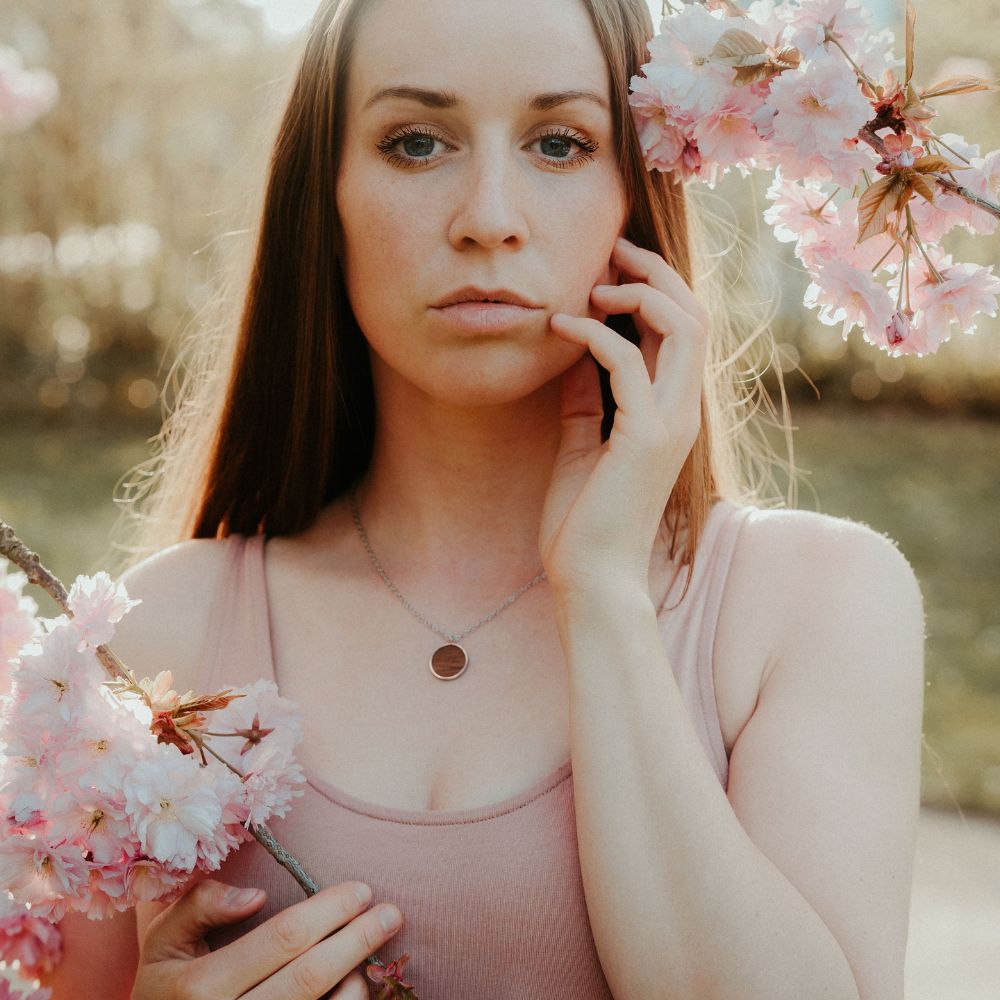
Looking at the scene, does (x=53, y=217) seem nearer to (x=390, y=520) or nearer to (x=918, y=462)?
(x=918, y=462)

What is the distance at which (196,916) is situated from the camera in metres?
1.62

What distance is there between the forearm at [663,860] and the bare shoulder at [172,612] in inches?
25.7

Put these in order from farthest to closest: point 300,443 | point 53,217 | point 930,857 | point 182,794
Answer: point 53,217, point 930,857, point 300,443, point 182,794

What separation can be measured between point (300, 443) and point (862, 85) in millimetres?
1102

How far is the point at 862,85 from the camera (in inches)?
55.7

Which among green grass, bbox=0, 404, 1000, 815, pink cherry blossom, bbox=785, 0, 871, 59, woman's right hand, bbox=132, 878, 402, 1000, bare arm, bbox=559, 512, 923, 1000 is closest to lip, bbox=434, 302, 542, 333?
bare arm, bbox=559, 512, 923, 1000

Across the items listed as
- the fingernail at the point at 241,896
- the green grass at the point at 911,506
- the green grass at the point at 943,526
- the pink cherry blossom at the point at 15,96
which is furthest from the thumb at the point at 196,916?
the green grass at the point at 911,506

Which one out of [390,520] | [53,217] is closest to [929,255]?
[390,520]

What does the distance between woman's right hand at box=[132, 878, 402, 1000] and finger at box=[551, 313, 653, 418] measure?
0.71 m

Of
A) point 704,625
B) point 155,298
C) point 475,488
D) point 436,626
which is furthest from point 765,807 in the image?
point 155,298

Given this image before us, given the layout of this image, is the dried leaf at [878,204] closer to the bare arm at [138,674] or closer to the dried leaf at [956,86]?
the dried leaf at [956,86]

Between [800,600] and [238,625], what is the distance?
2.69 feet

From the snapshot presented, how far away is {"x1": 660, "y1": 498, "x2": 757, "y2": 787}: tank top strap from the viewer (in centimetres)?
169

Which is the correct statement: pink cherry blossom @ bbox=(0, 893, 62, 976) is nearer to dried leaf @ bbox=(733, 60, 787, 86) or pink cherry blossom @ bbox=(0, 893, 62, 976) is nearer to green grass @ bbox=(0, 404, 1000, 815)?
dried leaf @ bbox=(733, 60, 787, 86)
